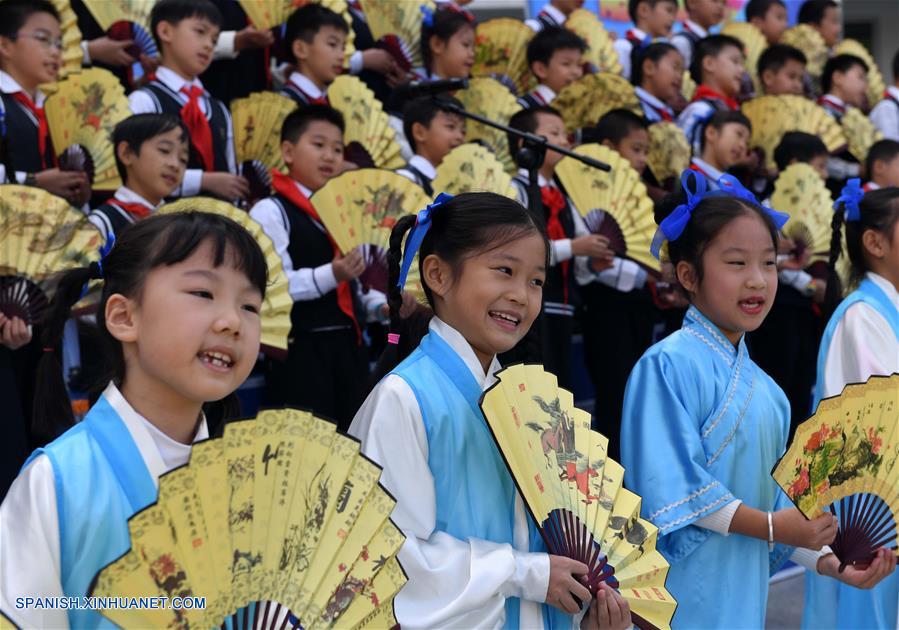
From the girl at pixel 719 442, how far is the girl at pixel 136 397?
123 cm

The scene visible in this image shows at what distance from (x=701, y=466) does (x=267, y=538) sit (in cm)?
140

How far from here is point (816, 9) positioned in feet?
31.1

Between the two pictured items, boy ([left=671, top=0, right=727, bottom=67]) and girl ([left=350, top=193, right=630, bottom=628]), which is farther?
boy ([left=671, top=0, right=727, bottom=67])

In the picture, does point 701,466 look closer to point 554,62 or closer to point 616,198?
point 616,198

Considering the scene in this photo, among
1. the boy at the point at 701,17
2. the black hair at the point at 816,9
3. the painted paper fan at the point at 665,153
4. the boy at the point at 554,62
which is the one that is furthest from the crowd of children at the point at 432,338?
the black hair at the point at 816,9

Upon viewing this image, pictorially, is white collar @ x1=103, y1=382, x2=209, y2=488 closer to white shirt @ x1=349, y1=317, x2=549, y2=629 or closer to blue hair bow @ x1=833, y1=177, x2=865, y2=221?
white shirt @ x1=349, y1=317, x2=549, y2=629

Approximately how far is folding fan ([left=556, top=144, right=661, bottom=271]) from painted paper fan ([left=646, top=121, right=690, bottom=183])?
55.2 inches

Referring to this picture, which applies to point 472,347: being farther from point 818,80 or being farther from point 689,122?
point 818,80

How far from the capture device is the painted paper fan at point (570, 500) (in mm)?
2057

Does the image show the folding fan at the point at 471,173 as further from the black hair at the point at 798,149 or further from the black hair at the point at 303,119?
the black hair at the point at 798,149

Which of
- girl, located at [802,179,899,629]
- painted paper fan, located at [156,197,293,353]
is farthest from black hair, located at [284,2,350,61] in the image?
girl, located at [802,179,899,629]

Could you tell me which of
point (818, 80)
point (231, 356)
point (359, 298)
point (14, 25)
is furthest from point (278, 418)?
point (818, 80)

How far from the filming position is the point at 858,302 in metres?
3.33

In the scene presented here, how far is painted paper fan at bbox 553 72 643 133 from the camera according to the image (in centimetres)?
651
